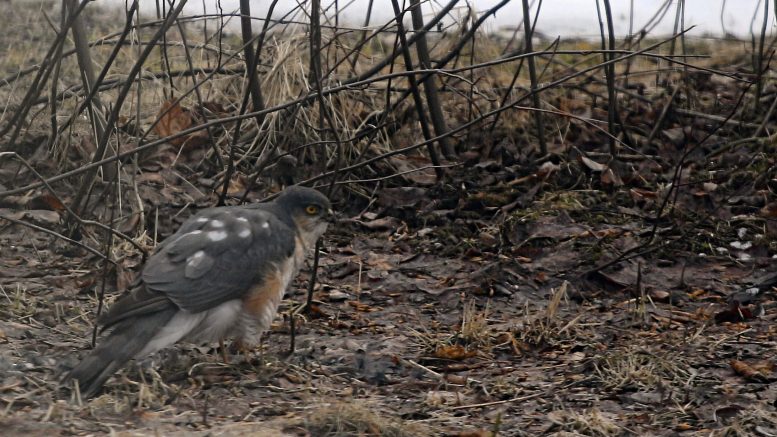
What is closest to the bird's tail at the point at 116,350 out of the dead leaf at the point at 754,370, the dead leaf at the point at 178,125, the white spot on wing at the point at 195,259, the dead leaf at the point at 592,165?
the white spot on wing at the point at 195,259

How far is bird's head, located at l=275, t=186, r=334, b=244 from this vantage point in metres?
4.94

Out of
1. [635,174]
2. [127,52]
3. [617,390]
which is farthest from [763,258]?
[127,52]

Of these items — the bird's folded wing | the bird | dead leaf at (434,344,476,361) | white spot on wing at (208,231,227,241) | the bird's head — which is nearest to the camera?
the bird

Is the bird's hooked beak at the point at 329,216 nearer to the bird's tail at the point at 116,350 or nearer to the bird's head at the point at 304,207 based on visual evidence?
the bird's head at the point at 304,207

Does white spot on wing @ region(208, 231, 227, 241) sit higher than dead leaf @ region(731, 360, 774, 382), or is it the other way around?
white spot on wing @ region(208, 231, 227, 241)

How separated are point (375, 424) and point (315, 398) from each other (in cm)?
48

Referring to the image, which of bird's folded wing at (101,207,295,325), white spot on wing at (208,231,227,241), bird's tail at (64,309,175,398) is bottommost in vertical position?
bird's tail at (64,309,175,398)

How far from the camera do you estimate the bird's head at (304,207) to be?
4.94 m

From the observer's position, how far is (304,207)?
4.95 m

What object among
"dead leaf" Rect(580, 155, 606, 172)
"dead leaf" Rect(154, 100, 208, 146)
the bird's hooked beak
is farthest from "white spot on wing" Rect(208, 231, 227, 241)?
"dead leaf" Rect(580, 155, 606, 172)

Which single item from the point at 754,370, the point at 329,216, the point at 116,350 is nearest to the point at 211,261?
the point at 116,350

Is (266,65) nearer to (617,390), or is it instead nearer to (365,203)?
(365,203)

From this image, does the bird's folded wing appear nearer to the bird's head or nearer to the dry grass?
the bird's head

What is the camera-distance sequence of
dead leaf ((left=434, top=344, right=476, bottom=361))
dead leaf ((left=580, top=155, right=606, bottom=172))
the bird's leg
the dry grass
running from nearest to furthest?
the dry grass, the bird's leg, dead leaf ((left=434, top=344, right=476, bottom=361)), dead leaf ((left=580, top=155, right=606, bottom=172))
